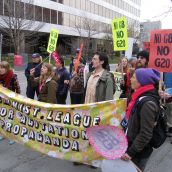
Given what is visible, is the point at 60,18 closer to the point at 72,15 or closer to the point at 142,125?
the point at 72,15

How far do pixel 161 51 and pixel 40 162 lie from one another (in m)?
2.56

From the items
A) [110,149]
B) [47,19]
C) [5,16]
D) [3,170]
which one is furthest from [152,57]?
[47,19]

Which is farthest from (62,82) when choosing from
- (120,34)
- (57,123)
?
(57,123)

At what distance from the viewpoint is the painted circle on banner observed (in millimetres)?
3477

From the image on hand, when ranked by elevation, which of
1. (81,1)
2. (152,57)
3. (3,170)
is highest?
(81,1)

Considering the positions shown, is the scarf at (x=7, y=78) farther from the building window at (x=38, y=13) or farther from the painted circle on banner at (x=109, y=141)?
the building window at (x=38, y=13)

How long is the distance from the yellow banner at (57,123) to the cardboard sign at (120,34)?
122 inches

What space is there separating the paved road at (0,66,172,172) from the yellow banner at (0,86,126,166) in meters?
0.42

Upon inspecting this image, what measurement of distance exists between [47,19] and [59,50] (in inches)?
198

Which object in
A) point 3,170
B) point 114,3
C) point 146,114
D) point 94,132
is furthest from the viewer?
point 114,3

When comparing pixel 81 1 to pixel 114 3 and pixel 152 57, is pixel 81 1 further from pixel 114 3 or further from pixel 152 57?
pixel 152 57

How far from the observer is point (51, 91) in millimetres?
6434

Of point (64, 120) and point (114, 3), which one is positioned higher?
point (114, 3)

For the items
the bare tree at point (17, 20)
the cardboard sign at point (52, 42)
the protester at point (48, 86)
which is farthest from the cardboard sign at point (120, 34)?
the bare tree at point (17, 20)
